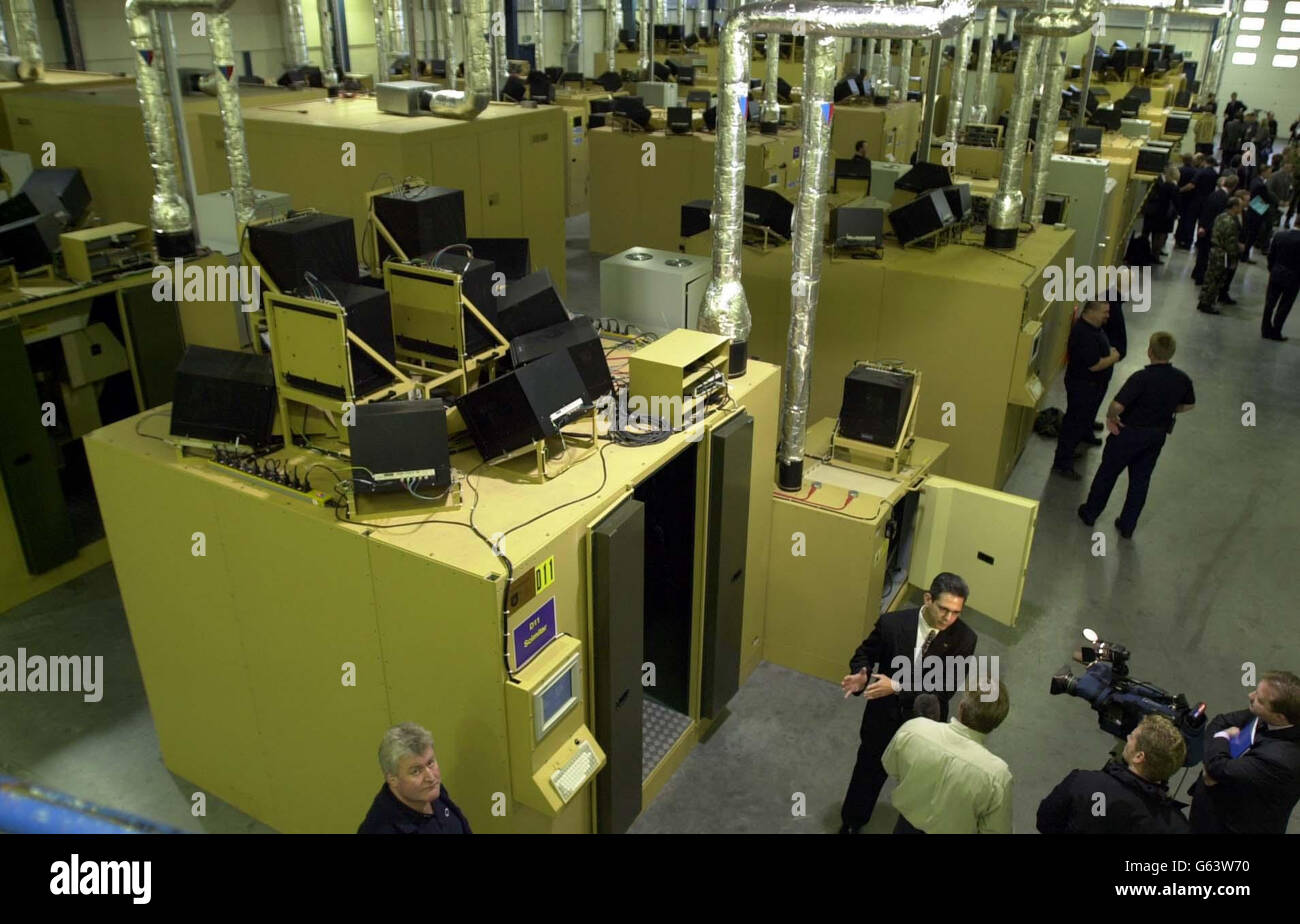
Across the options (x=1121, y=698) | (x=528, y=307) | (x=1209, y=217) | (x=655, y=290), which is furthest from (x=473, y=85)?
(x=1209, y=217)

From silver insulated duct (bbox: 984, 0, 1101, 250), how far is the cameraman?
460cm

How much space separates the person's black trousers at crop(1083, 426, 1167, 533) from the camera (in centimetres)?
611

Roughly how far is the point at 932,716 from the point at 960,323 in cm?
347

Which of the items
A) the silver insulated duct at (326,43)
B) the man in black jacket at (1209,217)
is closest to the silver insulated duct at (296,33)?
the silver insulated duct at (326,43)

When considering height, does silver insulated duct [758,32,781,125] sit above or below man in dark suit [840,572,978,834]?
above

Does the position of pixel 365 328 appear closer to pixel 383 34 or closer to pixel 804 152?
pixel 804 152

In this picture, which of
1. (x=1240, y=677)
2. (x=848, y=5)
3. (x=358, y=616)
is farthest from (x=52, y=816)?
(x=1240, y=677)

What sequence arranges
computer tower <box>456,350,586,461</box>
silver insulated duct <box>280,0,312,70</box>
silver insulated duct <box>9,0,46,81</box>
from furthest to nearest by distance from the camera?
silver insulated duct <box>280,0,312,70</box>
silver insulated duct <box>9,0,46,81</box>
computer tower <box>456,350,586,461</box>

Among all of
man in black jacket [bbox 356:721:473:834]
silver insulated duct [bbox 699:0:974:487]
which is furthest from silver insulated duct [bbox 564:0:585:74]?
man in black jacket [bbox 356:721:473:834]

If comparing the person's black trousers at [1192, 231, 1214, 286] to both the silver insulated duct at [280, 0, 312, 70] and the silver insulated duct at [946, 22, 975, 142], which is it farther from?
the silver insulated duct at [280, 0, 312, 70]

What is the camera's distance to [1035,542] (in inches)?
250

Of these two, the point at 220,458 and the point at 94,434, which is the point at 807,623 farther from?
the point at 94,434

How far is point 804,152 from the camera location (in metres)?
4.67
